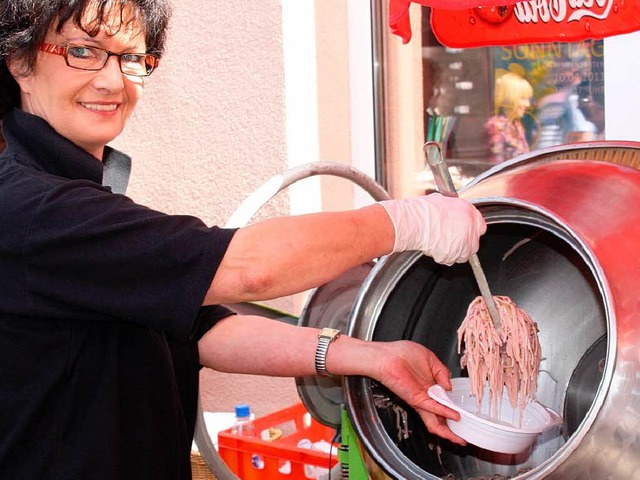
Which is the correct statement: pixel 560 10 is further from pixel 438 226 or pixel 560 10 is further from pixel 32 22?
pixel 32 22

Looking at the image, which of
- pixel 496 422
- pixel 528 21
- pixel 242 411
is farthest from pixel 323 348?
pixel 242 411

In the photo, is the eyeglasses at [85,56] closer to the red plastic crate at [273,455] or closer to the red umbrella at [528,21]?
the red umbrella at [528,21]

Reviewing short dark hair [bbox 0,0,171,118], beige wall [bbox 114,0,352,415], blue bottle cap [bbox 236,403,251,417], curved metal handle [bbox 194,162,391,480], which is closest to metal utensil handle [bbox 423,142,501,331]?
curved metal handle [bbox 194,162,391,480]

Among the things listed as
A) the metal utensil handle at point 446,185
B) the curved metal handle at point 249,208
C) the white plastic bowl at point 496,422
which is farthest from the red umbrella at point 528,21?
the white plastic bowl at point 496,422

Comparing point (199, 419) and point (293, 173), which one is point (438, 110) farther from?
point (199, 419)

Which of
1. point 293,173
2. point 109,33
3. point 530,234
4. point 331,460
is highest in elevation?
point 109,33

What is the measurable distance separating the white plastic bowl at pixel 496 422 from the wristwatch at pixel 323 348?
0.23 metres

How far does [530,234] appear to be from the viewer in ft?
6.34

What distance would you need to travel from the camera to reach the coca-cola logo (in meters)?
2.09

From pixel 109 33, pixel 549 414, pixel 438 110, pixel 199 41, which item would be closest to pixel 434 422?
pixel 549 414

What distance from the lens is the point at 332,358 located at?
1814 mm

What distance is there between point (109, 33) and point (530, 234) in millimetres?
935

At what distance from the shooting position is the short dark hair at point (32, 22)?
1.63 m

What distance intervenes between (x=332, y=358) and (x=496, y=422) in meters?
0.36
